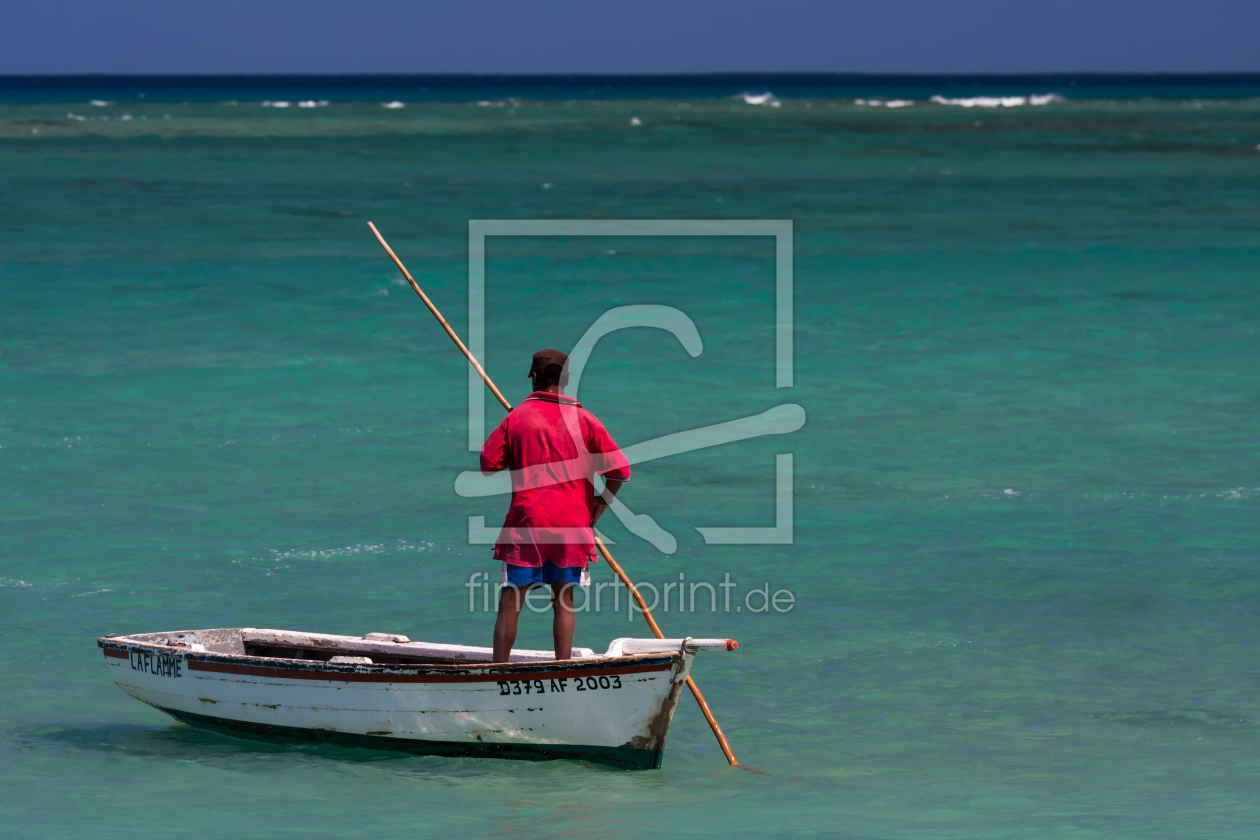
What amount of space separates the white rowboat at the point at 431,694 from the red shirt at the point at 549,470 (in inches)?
19.0

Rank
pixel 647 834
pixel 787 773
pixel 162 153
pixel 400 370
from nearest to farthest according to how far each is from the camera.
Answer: pixel 647 834, pixel 787 773, pixel 400 370, pixel 162 153

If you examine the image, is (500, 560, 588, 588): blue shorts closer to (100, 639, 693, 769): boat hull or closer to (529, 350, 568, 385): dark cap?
(100, 639, 693, 769): boat hull

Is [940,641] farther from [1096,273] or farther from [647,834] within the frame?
[1096,273]

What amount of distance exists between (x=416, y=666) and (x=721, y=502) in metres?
5.71

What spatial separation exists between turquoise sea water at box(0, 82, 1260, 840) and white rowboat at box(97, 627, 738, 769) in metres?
0.14

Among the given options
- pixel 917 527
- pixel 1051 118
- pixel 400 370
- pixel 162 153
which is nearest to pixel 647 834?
pixel 917 527

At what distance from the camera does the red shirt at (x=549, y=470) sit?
7.16 m

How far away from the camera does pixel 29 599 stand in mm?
10242

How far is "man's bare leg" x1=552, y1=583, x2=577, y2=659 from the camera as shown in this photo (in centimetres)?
731

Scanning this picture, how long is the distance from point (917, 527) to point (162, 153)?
1709 inches

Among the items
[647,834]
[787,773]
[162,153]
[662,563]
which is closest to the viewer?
[647,834]

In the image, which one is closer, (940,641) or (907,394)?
(940,641)

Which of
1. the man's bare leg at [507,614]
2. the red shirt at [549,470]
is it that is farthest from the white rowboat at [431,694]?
the red shirt at [549,470]

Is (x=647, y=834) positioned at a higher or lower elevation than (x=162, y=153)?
lower
